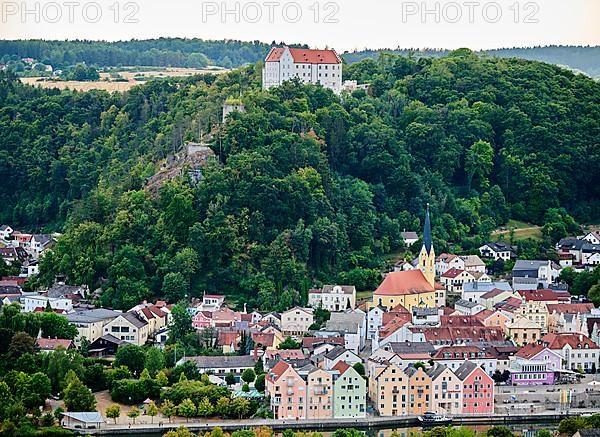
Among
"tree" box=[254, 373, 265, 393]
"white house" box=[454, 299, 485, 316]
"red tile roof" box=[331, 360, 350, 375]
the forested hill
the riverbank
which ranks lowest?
the riverbank

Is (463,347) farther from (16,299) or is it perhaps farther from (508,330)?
(16,299)

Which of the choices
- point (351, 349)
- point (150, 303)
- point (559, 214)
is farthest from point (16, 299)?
point (559, 214)

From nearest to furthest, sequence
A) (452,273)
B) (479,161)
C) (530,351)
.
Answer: (530,351), (452,273), (479,161)

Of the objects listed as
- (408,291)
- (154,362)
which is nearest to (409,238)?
(408,291)

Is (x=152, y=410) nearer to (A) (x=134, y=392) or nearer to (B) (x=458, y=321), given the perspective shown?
(A) (x=134, y=392)


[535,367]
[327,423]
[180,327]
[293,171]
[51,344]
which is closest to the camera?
[327,423]

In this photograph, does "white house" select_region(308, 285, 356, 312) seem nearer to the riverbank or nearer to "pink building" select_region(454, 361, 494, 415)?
"pink building" select_region(454, 361, 494, 415)

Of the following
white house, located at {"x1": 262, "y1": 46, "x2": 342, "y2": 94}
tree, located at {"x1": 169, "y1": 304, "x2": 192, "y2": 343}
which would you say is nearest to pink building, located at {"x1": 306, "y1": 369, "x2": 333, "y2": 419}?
tree, located at {"x1": 169, "y1": 304, "x2": 192, "y2": 343}
